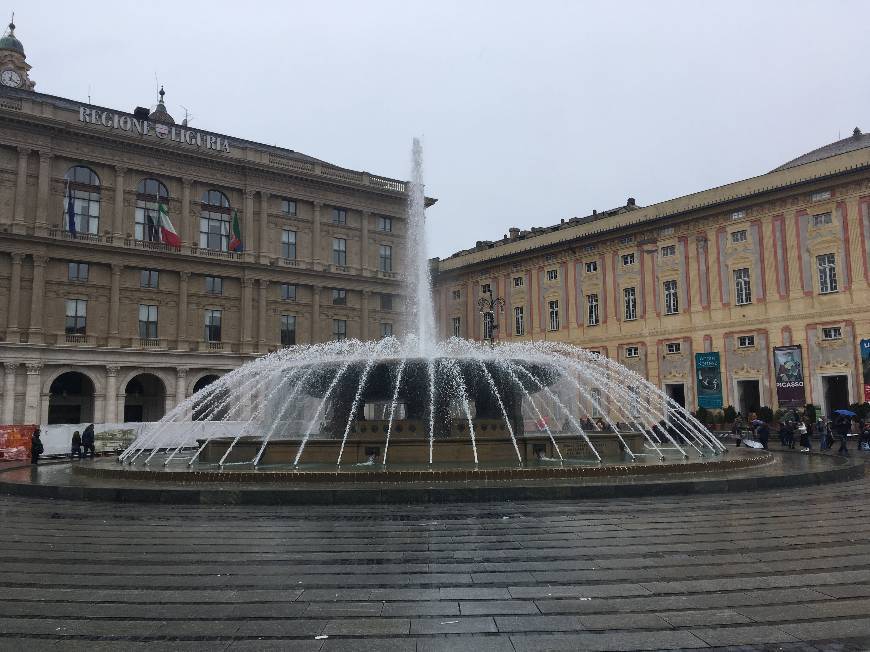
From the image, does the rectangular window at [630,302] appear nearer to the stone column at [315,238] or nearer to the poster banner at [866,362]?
the poster banner at [866,362]

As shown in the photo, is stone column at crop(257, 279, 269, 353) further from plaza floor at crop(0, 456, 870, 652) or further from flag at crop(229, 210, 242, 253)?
plaza floor at crop(0, 456, 870, 652)

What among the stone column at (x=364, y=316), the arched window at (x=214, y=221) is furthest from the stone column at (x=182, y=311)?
the stone column at (x=364, y=316)

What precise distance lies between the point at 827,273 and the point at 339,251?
99.9 ft

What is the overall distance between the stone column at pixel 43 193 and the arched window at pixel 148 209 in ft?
16.1

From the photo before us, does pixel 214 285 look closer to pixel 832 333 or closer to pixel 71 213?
pixel 71 213

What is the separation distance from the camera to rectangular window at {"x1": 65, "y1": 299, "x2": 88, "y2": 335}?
40.1 m

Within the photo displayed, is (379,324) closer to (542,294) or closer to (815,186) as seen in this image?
(542,294)

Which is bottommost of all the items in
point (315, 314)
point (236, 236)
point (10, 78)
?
point (315, 314)

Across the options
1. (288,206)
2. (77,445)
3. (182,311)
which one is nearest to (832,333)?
(77,445)

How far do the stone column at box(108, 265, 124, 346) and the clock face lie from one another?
16548 millimetres

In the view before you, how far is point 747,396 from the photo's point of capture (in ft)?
127

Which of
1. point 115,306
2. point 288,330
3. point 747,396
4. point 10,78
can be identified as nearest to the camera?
point 747,396

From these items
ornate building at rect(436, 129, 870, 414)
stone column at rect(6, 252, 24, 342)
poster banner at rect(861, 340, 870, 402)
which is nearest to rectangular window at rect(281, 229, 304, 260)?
ornate building at rect(436, 129, 870, 414)

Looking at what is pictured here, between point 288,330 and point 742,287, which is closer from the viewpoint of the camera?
point 742,287
